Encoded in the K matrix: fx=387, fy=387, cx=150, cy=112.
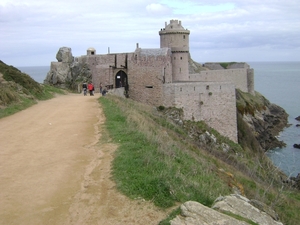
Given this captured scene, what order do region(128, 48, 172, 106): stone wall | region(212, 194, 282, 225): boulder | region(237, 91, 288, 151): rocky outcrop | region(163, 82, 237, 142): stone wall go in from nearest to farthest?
region(212, 194, 282, 225): boulder, region(163, 82, 237, 142): stone wall, region(128, 48, 172, 106): stone wall, region(237, 91, 288, 151): rocky outcrop

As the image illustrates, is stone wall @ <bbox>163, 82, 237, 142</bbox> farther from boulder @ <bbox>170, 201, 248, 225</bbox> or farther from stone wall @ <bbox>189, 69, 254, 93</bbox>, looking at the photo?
boulder @ <bbox>170, 201, 248, 225</bbox>

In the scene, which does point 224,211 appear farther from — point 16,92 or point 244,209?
point 16,92

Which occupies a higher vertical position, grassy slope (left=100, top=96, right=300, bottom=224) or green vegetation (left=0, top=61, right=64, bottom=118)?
green vegetation (left=0, top=61, right=64, bottom=118)

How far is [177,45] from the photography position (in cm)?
3294

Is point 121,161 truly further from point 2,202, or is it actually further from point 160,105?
point 160,105

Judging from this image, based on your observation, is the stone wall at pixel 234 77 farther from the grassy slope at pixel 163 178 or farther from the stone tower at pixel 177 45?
the grassy slope at pixel 163 178

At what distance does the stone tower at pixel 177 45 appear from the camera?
3164 cm

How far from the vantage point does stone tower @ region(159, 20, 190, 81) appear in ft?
104

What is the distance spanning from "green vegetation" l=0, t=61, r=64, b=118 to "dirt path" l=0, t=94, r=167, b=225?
184 inches

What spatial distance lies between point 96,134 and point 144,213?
6.27 metres

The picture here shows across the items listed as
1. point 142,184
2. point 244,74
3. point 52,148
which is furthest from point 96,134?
point 244,74

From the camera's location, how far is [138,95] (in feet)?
98.2

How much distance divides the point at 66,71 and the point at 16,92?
40.3 feet

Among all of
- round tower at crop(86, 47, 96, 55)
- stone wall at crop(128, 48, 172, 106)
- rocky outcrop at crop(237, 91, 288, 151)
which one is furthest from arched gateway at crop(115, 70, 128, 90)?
rocky outcrop at crop(237, 91, 288, 151)
